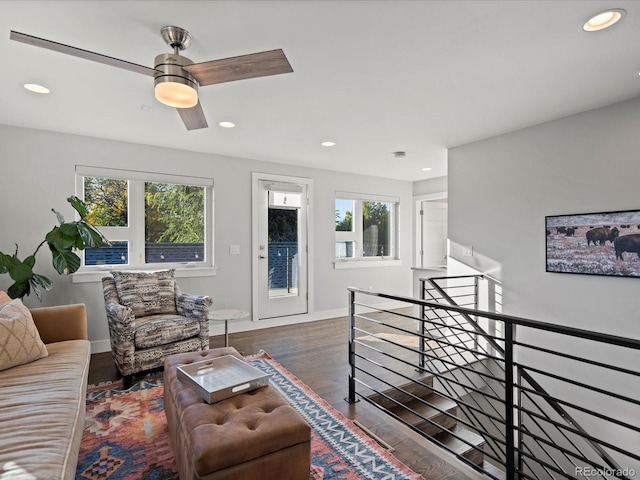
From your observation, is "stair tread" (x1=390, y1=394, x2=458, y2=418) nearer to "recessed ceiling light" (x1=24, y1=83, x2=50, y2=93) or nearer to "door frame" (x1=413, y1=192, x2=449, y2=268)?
"door frame" (x1=413, y1=192, x2=449, y2=268)

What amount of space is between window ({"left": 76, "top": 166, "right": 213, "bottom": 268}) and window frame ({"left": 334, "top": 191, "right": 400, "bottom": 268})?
215 cm

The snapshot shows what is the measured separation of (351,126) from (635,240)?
8.40ft

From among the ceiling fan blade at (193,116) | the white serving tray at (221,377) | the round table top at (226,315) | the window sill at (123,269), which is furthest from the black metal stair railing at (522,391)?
the window sill at (123,269)

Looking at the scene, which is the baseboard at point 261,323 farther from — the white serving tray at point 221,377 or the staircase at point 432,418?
the white serving tray at point 221,377

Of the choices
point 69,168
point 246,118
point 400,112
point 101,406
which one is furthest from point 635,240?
point 69,168

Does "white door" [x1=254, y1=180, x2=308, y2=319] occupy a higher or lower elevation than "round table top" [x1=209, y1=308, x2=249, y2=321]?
higher

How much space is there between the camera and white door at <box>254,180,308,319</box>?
4832mm

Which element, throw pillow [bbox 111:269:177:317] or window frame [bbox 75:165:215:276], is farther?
window frame [bbox 75:165:215:276]

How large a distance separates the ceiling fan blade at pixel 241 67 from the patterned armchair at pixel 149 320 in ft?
6.81

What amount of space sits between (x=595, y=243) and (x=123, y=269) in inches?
187

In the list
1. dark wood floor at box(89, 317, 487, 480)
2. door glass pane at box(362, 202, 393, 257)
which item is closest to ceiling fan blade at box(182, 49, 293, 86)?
dark wood floor at box(89, 317, 487, 480)

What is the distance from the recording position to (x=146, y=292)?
3.42 m

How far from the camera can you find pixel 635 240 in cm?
269

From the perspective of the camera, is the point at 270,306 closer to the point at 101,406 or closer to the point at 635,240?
the point at 101,406
